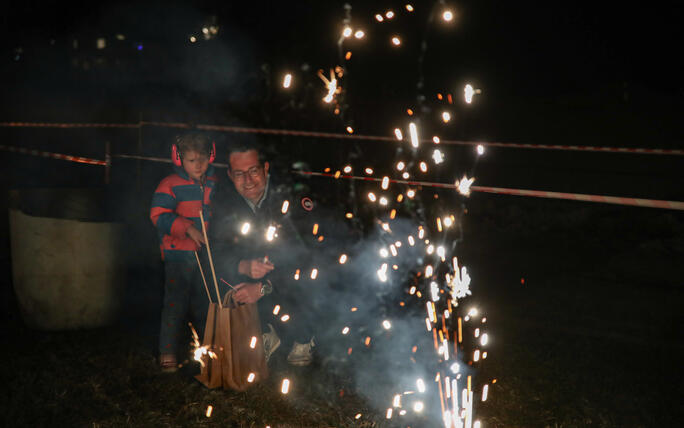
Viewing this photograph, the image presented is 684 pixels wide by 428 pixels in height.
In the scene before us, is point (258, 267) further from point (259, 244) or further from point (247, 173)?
point (247, 173)

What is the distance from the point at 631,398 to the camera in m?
3.77

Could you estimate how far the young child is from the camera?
147 inches

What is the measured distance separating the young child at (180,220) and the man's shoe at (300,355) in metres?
0.83

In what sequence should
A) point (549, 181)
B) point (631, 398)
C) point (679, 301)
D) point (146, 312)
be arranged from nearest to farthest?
1. point (631, 398)
2. point (146, 312)
3. point (679, 301)
4. point (549, 181)

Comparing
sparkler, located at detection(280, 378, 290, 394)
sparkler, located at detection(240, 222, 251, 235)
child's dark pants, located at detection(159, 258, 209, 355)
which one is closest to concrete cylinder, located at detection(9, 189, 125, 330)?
child's dark pants, located at detection(159, 258, 209, 355)

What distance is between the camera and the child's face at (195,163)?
148 inches

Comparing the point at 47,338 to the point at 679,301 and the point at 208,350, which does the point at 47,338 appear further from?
the point at 679,301

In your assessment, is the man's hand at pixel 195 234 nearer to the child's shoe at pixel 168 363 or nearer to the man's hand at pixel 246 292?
the man's hand at pixel 246 292

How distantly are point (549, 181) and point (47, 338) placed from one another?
1009cm

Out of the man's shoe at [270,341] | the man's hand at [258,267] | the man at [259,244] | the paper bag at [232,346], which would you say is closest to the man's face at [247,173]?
the man at [259,244]

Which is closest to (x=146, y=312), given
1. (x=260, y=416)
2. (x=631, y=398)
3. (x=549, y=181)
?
(x=260, y=416)

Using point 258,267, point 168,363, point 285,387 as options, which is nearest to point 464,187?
point 258,267

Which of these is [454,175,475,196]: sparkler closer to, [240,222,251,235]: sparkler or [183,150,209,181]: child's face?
[240,222,251,235]: sparkler

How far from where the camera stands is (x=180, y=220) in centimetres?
372
